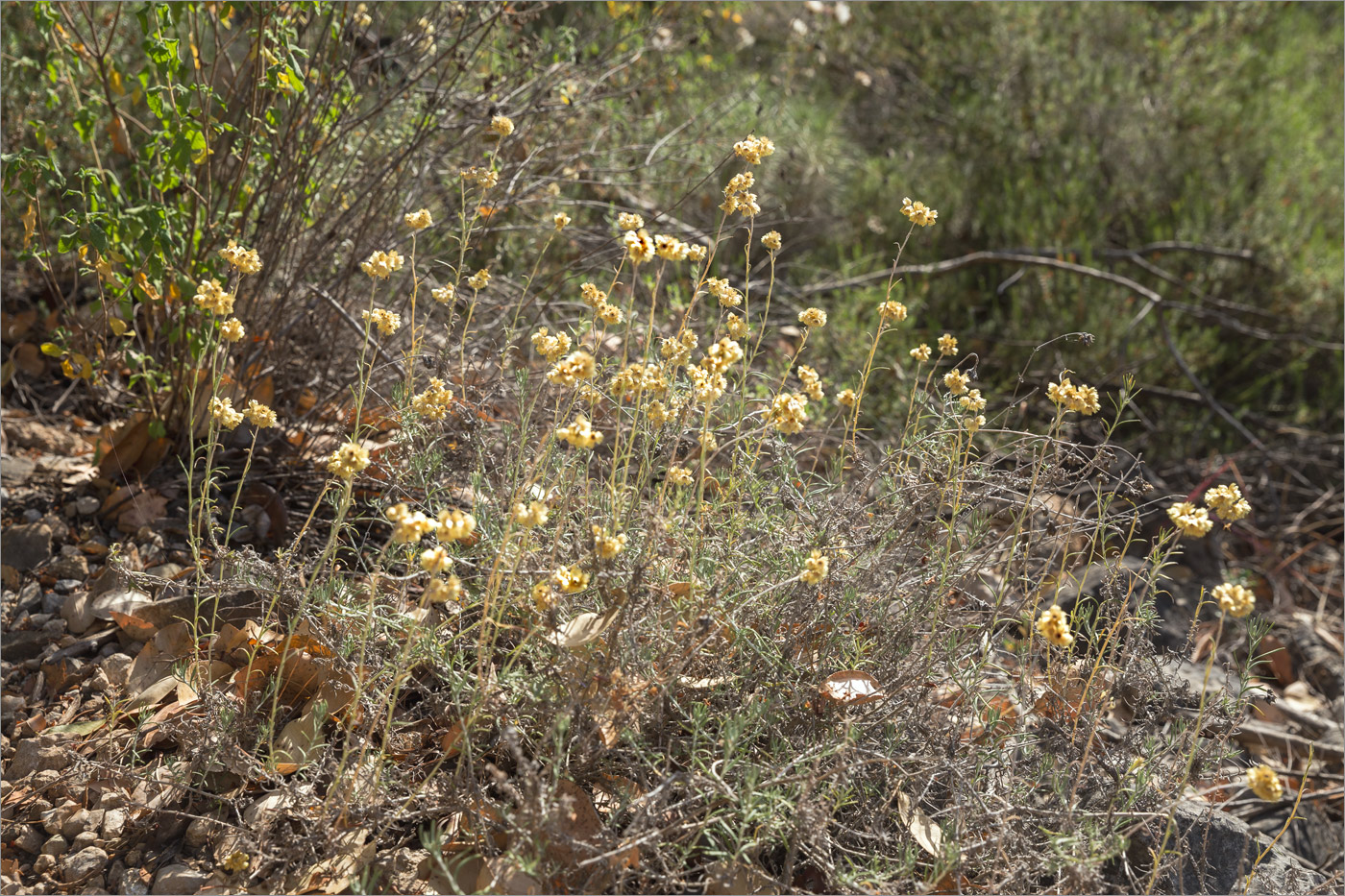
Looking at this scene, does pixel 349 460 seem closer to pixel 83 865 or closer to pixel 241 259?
pixel 241 259

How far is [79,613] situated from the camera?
7.87 feet

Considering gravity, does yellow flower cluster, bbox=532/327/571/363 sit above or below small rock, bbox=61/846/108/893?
above

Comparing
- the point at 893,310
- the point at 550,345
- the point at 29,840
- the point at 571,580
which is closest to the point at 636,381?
the point at 550,345

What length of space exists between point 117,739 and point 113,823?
207 mm

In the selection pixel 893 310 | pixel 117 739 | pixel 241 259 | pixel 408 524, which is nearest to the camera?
pixel 408 524

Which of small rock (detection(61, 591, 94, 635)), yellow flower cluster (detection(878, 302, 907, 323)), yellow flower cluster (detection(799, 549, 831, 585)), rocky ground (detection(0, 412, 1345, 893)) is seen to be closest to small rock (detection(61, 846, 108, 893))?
rocky ground (detection(0, 412, 1345, 893))

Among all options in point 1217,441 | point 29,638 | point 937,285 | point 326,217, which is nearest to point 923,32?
point 937,285

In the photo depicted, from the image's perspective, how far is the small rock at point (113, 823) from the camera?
1877mm

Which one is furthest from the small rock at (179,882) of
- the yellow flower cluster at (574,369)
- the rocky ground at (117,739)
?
the yellow flower cluster at (574,369)

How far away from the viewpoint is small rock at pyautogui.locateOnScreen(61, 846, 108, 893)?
1786 mm

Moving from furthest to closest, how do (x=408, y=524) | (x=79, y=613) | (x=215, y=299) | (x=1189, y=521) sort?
(x=79, y=613), (x=215, y=299), (x=1189, y=521), (x=408, y=524)

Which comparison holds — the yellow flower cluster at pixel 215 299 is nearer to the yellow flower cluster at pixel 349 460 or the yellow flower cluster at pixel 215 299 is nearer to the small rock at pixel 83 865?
the yellow flower cluster at pixel 349 460

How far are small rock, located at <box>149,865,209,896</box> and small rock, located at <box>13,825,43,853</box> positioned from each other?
0.28 m

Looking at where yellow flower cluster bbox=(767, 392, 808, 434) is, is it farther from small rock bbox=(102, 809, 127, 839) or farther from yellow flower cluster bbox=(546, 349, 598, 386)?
small rock bbox=(102, 809, 127, 839)
